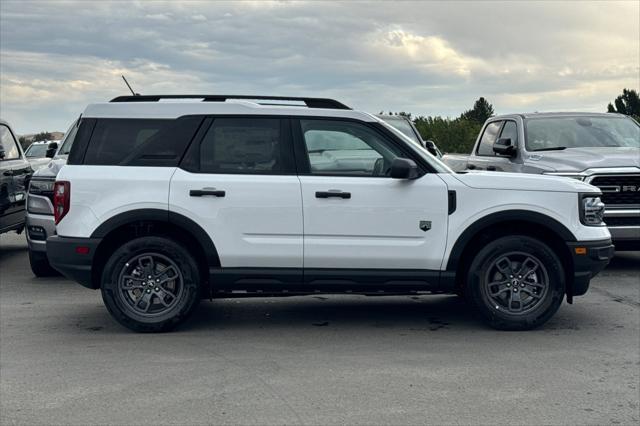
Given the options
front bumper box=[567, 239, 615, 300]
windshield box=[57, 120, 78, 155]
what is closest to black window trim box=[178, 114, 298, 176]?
front bumper box=[567, 239, 615, 300]

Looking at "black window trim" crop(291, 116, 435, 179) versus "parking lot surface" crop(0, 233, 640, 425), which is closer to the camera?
"parking lot surface" crop(0, 233, 640, 425)

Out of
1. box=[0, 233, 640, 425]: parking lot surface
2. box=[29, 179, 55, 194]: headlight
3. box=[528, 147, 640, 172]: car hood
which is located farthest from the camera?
box=[528, 147, 640, 172]: car hood

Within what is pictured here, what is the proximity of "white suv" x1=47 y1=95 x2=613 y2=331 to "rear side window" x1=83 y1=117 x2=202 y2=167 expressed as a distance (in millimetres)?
10

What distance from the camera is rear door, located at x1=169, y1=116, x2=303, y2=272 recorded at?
6.94m

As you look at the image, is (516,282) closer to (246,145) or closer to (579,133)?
(246,145)

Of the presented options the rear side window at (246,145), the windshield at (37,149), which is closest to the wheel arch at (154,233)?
the rear side window at (246,145)

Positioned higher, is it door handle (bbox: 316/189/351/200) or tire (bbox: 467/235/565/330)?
door handle (bbox: 316/189/351/200)

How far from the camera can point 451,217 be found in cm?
704

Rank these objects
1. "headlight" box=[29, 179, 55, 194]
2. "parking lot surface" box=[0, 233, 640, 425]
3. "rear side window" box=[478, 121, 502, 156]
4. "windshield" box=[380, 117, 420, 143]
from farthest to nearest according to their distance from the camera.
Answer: "windshield" box=[380, 117, 420, 143]
"rear side window" box=[478, 121, 502, 156]
"headlight" box=[29, 179, 55, 194]
"parking lot surface" box=[0, 233, 640, 425]

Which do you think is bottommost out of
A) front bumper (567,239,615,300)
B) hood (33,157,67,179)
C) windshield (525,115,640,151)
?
front bumper (567,239,615,300)

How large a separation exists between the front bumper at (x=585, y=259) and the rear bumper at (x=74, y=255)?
4.11 metres

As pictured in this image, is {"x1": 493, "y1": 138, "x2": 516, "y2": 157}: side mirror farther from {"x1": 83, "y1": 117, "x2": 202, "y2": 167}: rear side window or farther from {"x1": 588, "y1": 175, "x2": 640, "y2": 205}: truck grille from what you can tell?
{"x1": 83, "y1": 117, "x2": 202, "y2": 167}: rear side window

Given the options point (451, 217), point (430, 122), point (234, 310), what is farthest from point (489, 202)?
point (430, 122)

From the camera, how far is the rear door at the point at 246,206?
6.94 meters
